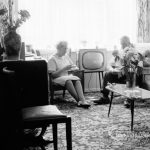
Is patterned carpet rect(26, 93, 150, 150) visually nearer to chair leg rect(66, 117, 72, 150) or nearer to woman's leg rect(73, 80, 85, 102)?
woman's leg rect(73, 80, 85, 102)

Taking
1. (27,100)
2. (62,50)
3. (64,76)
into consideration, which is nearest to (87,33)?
(62,50)

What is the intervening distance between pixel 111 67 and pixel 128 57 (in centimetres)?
164

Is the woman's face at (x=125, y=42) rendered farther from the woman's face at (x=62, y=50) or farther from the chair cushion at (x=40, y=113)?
the chair cushion at (x=40, y=113)

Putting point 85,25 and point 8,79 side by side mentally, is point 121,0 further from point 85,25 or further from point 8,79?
point 8,79

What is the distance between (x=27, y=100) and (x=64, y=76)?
2055mm

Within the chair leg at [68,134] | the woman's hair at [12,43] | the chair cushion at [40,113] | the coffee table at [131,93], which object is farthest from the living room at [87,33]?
the chair leg at [68,134]

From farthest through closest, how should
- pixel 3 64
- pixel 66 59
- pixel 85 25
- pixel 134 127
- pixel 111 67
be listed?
1. pixel 85 25
2. pixel 111 67
3. pixel 66 59
4. pixel 134 127
5. pixel 3 64

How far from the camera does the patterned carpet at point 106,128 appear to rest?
9.27 ft

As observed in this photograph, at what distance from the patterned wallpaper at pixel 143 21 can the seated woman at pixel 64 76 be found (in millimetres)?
2065

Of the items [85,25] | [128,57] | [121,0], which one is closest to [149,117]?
[128,57]

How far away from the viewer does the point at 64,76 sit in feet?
15.3

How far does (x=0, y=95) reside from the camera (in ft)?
6.86

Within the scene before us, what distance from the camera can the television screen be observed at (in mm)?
5488

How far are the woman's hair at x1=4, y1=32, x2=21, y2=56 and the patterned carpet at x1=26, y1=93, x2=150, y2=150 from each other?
3.06ft
